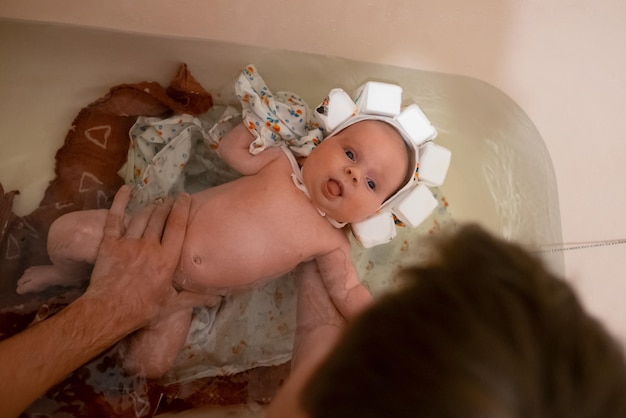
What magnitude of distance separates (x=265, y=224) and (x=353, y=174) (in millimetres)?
201

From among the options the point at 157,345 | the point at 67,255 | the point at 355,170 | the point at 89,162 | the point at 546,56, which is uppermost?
the point at 546,56

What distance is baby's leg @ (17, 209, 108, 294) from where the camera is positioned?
2.80 ft

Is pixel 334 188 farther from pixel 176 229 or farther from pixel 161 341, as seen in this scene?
pixel 161 341

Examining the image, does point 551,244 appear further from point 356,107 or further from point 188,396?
point 188,396

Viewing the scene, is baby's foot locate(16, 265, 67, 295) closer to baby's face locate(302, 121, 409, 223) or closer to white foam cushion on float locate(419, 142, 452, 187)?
baby's face locate(302, 121, 409, 223)

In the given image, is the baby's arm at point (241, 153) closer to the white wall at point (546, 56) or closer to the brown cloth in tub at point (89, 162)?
the brown cloth in tub at point (89, 162)

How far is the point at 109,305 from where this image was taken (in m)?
0.83

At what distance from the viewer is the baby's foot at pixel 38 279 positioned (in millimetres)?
847

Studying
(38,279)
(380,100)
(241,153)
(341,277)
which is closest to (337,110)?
(380,100)

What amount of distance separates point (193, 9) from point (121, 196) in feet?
1.41

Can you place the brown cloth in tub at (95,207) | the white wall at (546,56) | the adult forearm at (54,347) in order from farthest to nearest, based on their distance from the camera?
the white wall at (546,56)
the brown cloth in tub at (95,207)
the adult forearm at (54,347)

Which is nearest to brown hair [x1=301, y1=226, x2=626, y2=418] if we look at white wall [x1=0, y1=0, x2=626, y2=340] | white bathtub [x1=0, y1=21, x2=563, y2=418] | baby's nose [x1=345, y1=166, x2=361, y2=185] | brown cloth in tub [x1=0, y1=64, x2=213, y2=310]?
baby's nose [x1=345, y1=166, x2=361, y2=185]

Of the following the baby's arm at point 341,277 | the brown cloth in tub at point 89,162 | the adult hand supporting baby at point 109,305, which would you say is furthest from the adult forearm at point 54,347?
the baby's arm at point 341,277

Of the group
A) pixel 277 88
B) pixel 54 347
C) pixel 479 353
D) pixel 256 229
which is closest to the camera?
pixel 479 353
